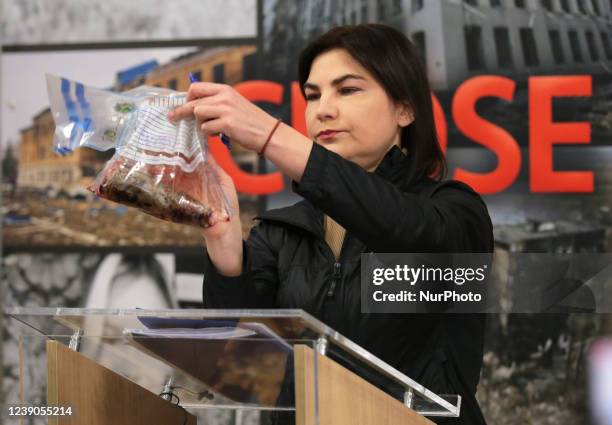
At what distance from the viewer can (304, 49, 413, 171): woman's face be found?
160 centimetres

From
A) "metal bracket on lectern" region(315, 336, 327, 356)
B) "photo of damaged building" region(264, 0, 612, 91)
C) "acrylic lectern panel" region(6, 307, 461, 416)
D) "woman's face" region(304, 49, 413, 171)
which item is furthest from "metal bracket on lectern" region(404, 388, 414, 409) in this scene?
"photo of damaged building" region(264, 0, 612, 91)

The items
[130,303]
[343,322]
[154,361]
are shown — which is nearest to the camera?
[154,361]

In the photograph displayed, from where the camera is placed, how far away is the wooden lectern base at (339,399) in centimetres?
101

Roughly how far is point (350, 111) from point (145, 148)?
462 millimetres

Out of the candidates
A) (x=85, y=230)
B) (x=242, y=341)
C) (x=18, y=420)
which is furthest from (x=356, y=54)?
(x=85, y=230)

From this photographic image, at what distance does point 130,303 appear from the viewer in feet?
10.9

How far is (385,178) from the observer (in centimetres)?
161

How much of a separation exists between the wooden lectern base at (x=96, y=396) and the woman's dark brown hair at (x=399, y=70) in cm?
71

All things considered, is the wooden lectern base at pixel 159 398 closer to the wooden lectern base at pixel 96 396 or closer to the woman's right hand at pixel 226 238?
the wooden lectern base at pixel 96 396

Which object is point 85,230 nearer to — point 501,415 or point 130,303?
point 130,303

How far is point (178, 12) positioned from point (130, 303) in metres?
1.16

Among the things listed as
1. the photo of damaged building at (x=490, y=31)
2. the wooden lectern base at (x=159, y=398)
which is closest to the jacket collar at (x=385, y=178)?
the wooden lectern base at (x=159, y=398)

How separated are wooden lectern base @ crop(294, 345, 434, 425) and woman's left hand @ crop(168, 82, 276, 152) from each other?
1.14ft

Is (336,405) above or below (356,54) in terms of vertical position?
below
